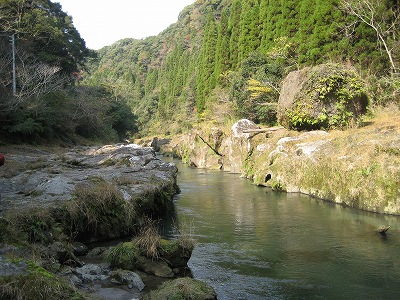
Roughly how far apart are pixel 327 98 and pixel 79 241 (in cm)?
1859

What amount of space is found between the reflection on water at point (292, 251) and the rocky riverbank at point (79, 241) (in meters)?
1.32

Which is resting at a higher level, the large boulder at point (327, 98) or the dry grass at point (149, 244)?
the large boulder at point (327, 98)

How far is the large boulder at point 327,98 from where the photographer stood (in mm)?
22594

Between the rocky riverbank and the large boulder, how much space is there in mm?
13878

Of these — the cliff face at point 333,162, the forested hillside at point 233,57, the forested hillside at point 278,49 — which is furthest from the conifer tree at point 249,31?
the cliff face at point 333,162

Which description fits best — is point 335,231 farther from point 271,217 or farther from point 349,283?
point 349,283

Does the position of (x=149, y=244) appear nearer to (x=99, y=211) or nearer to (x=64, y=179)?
(x=99, y=211)

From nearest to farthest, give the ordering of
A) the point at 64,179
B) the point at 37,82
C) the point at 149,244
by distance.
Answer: the point at 149,244
the point at 64,179
the point at 37,82

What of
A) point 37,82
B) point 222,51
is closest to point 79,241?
point 37,82

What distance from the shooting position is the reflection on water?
7570mm

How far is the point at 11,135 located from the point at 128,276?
21.1m

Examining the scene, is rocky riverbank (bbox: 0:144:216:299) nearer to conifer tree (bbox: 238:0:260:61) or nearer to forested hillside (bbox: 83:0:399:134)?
forested hillside (bbox: 83:0:399:134)

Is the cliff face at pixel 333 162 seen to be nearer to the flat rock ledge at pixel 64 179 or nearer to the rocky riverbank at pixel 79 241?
the flat rock ledge at pixel 64 179

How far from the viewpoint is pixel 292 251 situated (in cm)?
Result: 993
